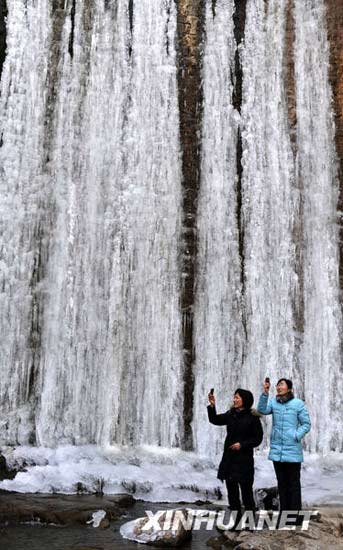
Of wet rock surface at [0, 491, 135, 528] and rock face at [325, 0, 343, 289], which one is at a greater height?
rock face at [325, 0, 343, 289]

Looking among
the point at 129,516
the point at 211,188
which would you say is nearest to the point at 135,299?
the point at 211,188

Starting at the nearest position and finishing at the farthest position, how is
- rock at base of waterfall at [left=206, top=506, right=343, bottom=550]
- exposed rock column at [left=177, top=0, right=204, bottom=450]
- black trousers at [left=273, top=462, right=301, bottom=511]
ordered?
rock at base of waterfall at [left=206, top=506, right=343, bottom=550] < black trousers at [left=273, top=462, right=301, bottom=511] < exposed rock column at [left=177, top=0, right=204, bottom=450]

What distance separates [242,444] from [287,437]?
0.47m

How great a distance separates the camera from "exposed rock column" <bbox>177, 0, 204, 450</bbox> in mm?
12836

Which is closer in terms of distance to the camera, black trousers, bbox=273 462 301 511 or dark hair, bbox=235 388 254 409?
black trousers, bbox=273 462 301 511

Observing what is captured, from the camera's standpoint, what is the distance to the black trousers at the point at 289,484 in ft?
21.9

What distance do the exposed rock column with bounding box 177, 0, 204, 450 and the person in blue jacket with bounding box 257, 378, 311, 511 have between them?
5487 mm

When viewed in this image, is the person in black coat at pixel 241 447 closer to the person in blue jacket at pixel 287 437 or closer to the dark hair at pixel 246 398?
the dark hair at pixel 246 398

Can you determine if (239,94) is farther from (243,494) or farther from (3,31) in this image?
(243,494)

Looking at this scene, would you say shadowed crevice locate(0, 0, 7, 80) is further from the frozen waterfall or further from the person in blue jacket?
the person in blue jacket

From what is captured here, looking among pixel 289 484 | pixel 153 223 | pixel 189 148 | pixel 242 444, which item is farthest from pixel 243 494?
pixel 189 148

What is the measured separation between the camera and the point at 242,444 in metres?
6.70

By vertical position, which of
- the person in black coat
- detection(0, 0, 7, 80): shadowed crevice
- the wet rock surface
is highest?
detection(0, 0, 7, 80): shadowed crevice

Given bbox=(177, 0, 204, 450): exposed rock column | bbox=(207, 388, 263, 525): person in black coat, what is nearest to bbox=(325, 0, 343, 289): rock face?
bbox=(177, 0, 204, 450): exposed rock column
